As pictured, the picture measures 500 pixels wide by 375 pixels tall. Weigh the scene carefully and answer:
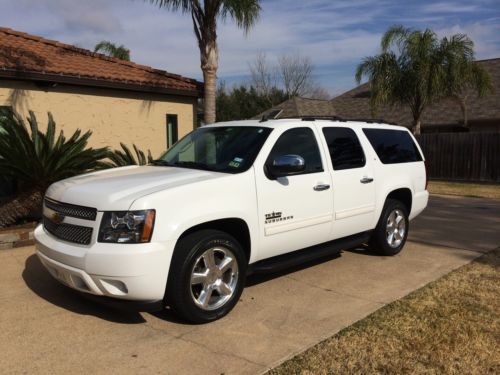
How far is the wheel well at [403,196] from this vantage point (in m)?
6.94

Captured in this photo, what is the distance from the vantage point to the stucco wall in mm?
9648

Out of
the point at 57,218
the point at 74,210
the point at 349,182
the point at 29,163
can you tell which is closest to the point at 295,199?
the point at 349,182

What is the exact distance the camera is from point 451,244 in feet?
25.3

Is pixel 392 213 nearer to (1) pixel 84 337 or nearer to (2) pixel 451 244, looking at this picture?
(2) pixel 451 244

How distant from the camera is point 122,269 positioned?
12.8ft

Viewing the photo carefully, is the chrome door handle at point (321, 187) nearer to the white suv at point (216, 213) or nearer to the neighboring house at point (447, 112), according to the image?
the white suv at point (216, 213)

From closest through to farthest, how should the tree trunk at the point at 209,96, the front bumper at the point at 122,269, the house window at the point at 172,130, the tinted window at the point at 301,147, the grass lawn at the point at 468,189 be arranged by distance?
the front bumper at the point at 122,269 < the tinted window at the point at 301,147 < the tree trunk at the point at 209,96 < the house window at the point at 172,130 < the grass lawn at the point at 468,189

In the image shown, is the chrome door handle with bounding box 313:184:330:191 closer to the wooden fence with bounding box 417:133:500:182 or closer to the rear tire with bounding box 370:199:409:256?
the rear tire with bounding box 370:199:409:256

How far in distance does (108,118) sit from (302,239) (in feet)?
23.5

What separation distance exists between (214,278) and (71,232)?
4.36ft

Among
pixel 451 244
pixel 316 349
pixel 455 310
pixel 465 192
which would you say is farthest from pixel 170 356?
pixel 465 192

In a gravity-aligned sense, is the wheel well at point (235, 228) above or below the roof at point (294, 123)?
below

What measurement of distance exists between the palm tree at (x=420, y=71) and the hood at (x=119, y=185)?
1598 centimetres

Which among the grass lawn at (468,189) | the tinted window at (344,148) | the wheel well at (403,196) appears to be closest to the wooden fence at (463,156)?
the grass lawn at (468,189)
